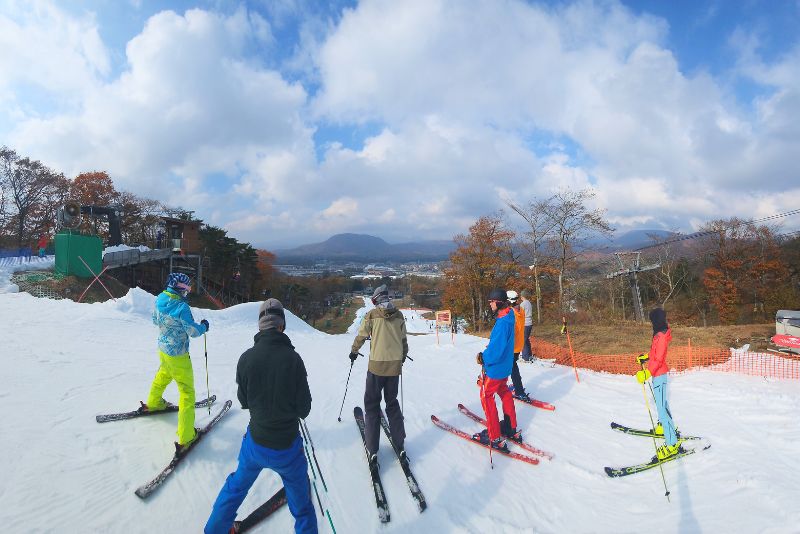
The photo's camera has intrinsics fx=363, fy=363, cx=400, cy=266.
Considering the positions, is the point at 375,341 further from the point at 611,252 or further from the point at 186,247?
the point at 186,247

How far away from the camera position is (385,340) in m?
4.28

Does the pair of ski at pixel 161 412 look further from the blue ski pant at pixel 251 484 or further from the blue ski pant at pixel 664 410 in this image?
the blue ski pant at pixel 664 410

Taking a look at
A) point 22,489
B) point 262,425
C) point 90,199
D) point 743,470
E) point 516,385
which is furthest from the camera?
point 90,199

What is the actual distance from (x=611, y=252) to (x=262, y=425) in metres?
27.1

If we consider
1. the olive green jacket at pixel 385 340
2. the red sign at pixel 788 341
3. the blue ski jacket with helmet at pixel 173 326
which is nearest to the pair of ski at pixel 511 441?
the olive green jacket at pixel 385 340

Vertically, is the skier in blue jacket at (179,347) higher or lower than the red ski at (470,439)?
higher

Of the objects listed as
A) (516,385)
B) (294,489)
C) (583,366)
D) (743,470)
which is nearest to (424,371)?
(516,385)

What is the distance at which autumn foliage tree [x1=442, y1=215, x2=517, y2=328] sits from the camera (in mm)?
29641

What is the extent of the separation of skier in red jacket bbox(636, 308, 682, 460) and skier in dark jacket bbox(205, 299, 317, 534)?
4.20 m

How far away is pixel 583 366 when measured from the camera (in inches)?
377

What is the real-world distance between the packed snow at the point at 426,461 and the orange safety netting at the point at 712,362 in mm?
778

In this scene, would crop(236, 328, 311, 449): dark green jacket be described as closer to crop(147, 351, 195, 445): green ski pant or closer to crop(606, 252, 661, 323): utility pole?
crop(147, 351, 195, 445): green ski pant

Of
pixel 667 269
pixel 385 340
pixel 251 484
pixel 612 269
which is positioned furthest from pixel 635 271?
pixel 251 484

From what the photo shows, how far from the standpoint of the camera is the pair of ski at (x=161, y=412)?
133 inches
